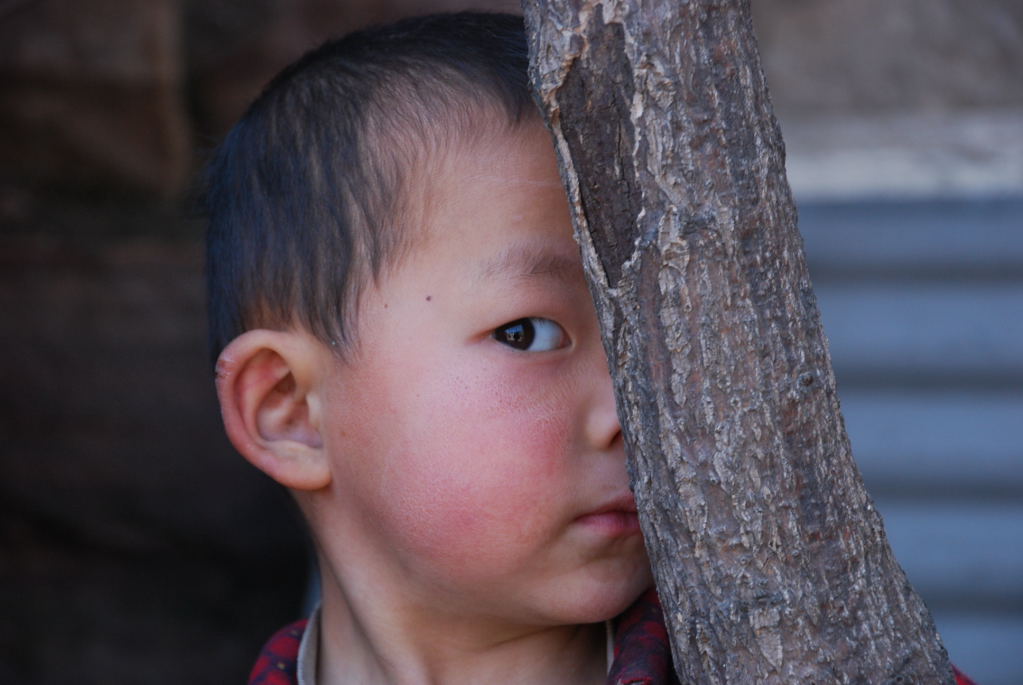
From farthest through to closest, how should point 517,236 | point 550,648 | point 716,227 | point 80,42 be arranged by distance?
point 80,42 < point 550,648 < point 517,236 < point 716,227

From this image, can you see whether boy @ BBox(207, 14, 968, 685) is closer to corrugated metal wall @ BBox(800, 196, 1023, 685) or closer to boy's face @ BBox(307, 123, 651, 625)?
boy's face @ BBox(307, 123, 651, 625)

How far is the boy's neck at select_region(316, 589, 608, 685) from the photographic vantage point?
3.66 ft

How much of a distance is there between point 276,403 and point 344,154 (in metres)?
0.24

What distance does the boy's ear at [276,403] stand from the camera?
1.09 meters

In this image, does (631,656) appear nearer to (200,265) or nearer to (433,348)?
(433,348)

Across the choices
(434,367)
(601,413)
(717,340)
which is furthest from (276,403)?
(717,340)

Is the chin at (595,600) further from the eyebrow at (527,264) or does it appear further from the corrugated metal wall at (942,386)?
the corrugated metal wall at (942,386)

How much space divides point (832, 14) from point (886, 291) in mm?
532

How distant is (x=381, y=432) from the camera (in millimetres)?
1021

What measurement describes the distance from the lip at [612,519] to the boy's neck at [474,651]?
180 millimetres

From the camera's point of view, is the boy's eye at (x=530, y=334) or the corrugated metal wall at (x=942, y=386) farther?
the corrugated metal wall at (x=942, y=386)

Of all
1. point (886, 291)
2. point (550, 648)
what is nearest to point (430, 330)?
point (550, 648)

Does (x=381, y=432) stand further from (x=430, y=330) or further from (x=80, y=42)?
(x=80, y=42)

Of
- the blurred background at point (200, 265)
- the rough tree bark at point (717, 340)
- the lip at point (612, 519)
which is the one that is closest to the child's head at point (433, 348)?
the lip at point (612, 519)
